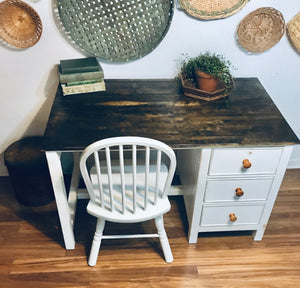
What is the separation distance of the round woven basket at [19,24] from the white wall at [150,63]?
0.04 m

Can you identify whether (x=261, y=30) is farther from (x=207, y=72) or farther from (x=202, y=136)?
(x=202, y=136)

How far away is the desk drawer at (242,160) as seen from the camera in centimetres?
176

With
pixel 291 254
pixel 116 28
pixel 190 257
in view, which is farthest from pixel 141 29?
pixel 291 254

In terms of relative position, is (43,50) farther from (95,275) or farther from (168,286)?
(168,286)

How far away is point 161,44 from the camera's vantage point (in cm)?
208

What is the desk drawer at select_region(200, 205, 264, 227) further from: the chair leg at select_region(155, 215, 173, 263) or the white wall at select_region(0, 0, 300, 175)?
the white wall at select_region(0, 0, 300, 175)

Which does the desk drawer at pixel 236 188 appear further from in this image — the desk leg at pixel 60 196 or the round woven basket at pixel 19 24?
the round woven basket at pixel 19 24

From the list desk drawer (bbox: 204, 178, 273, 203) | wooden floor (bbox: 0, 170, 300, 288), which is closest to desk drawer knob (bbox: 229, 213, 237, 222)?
desk drawer (bbox: 204, 178, 273, 203)

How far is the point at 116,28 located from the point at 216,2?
1.81 feet

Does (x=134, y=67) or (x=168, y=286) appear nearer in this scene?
(x=168, y=286)

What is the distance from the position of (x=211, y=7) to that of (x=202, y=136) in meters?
0.74

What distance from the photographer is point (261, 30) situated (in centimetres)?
207

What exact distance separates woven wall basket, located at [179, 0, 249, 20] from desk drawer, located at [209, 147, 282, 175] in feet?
2.50

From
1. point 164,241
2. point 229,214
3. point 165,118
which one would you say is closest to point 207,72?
point 165,118
